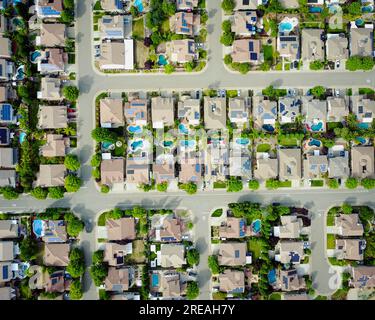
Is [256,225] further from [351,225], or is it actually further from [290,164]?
[351,225]

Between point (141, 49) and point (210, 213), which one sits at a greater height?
point (141, 49)

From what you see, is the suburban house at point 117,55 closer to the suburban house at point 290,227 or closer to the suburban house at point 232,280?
the suburban house at point 290,227

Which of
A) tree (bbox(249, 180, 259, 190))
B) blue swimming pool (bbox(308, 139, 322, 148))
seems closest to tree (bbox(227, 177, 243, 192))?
tree (bbox(249, 180, 259, 190))

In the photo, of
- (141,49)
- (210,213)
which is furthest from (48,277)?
(141,49)

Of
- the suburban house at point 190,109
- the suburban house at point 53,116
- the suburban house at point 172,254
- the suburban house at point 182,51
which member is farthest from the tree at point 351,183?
the suburban house at point 53,116

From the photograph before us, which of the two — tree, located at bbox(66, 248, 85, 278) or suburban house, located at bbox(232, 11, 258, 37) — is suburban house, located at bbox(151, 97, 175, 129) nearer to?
suburban house, located at bbox(232, 11, 258, 37)

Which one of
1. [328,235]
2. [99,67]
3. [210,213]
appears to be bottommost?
[328,235]

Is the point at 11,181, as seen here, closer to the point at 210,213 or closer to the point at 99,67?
the point at 99,67
